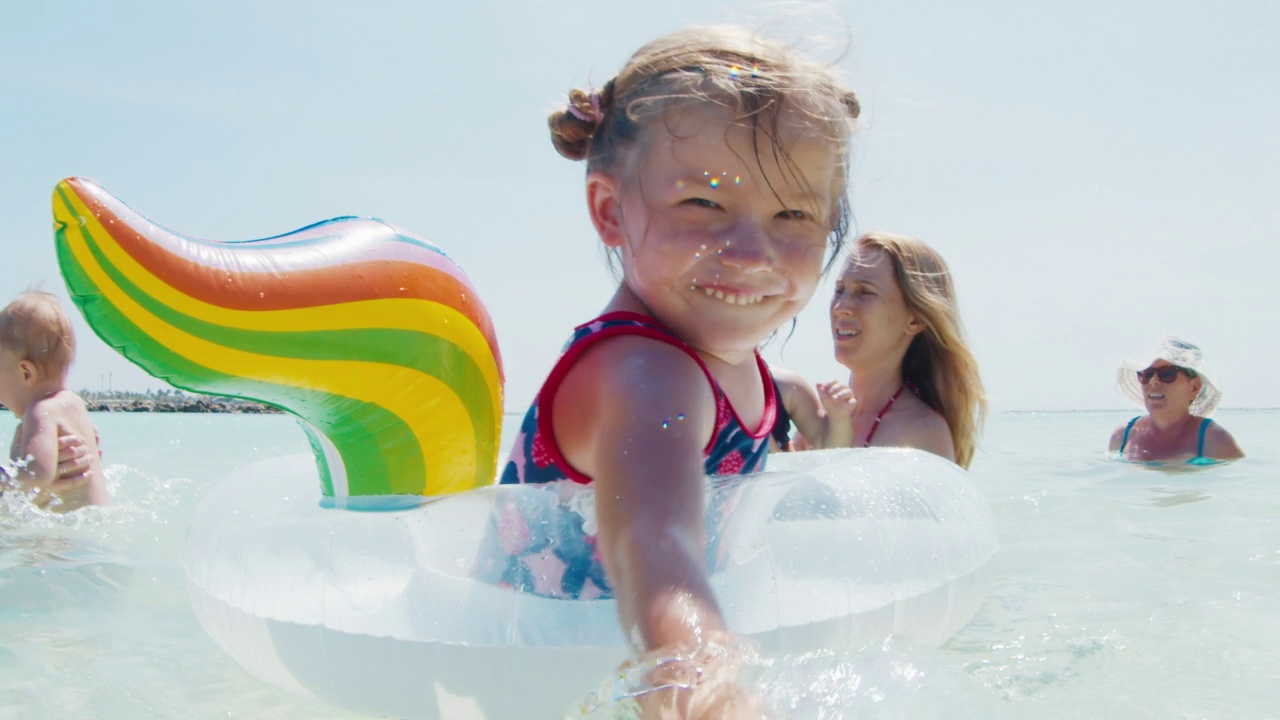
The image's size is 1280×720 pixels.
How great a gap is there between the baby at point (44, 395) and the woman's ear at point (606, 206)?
3844mm

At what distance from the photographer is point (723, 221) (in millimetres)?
1477

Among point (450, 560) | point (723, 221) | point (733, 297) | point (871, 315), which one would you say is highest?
point (723, 221)

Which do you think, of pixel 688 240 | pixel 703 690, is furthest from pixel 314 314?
pixel 703 690

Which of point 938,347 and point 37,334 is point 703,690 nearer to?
point 938,347

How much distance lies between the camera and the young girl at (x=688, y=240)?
1.32 m

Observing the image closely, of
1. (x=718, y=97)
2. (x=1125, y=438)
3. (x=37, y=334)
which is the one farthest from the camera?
(x=1125, y=438)

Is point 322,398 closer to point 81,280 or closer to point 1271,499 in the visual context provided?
point 81,280

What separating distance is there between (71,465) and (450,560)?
379cm

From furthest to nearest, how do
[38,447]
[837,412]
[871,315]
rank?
[38,447] < [871,315] < [837,412]

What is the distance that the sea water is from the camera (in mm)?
1308

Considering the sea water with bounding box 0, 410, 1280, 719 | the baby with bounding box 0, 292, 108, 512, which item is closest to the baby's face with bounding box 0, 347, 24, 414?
the baby with bounding box 0, 292, 108, 512

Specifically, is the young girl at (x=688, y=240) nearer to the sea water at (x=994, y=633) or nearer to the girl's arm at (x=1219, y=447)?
the sea water at (x=994, y=633)

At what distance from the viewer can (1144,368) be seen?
23.3 ft

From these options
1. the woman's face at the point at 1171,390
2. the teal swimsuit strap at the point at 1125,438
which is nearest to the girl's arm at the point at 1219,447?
the woman's face at the point at 1171,390
